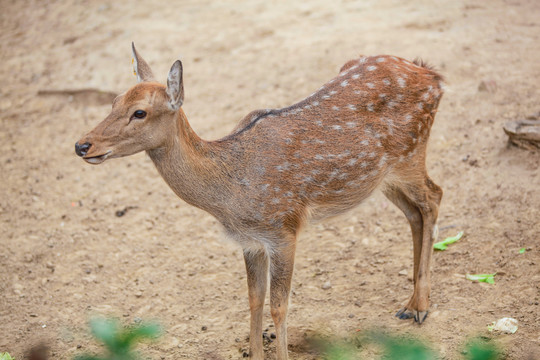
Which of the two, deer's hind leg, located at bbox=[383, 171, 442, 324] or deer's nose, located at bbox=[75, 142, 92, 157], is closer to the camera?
deer's nose, located at bbox=[75, 142, 92, 157]

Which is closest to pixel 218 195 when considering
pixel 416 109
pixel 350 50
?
pixel 416 109

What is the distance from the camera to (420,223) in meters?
5.10

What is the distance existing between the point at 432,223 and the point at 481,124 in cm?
210

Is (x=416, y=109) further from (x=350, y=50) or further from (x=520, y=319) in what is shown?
(x=350, y=50)

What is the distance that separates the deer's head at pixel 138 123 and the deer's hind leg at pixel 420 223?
6.48ft

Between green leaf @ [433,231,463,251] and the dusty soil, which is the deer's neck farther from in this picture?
green leaf @ [433,231,463,251]

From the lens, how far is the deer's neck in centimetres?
409

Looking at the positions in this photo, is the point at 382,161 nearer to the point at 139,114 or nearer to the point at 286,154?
the point at 286,154

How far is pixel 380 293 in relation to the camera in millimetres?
5242

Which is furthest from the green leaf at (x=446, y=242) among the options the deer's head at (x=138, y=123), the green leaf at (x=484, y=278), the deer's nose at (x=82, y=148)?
the deer's nose at (x=82, y=148)

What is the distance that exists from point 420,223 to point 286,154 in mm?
1446

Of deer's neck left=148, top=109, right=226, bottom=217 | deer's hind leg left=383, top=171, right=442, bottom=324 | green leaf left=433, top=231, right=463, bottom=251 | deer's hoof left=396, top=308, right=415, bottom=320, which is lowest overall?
deer's hoof left=396, top=308, right=415, bottom=320

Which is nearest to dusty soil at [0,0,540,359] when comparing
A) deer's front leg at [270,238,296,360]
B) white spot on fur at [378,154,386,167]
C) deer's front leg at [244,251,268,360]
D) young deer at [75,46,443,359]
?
deer's front leg at [244,251,268,360]

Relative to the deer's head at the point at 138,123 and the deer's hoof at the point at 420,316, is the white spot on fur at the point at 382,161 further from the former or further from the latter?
the deer's head at the point at 138,123
